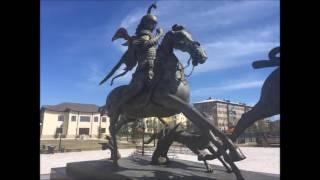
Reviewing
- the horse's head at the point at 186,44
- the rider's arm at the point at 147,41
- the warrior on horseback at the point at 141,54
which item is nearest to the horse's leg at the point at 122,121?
the warrior on horseback at the point at 141,54

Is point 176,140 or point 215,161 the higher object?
point 176,140

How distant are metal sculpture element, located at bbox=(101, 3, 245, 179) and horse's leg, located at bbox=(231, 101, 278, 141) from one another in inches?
12.0

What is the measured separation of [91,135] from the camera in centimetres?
6588

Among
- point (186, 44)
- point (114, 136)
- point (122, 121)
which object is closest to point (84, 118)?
point (122, 121)

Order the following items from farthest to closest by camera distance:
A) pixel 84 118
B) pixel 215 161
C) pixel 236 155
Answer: pixel 84 118, pixel 215 161, pixel 236 155

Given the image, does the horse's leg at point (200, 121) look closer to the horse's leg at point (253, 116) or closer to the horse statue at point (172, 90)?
the horse statue at point (172, 90)

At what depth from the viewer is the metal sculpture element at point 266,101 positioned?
17.1 ft

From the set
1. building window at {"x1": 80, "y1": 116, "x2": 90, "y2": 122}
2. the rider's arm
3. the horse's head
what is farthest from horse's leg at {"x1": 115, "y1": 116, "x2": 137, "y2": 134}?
building window at {"x1": 80, "y1": 116, "x2": 90, "y2": 122}

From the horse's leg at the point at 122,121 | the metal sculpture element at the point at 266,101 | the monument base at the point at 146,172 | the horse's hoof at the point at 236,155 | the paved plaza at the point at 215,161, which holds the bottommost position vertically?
the paved plaza at the point at 215,161

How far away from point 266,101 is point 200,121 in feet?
4.03

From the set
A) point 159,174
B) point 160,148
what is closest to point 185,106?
point 159,174

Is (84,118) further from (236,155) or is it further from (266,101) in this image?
(266,101)

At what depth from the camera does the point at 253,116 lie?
209 inches
